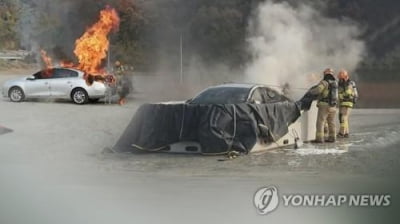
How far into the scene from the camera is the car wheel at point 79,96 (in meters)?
4.98

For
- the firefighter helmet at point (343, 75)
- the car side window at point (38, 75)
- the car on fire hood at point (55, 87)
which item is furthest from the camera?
the car on fire hood at point (55, 87)

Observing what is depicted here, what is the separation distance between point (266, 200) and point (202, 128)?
160 centimetres

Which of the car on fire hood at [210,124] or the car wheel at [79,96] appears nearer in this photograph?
the car on fire hood at [210,124]

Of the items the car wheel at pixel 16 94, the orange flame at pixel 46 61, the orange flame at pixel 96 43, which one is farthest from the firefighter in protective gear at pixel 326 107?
the car wheel at pixel 16 94

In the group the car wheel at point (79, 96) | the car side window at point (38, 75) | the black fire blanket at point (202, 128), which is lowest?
the black fire blanket at point (202, 128)

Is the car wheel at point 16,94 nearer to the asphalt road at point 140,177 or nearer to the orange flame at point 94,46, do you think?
the asphalt road at point 140,177

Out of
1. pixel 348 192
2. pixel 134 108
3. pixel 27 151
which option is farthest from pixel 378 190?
pixel 27 151

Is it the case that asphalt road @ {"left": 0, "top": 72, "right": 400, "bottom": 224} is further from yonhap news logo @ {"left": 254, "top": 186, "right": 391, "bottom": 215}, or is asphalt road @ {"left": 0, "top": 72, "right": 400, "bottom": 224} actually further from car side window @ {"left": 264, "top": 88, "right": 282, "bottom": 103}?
car side window @ {"left": 264, "top": 88, "right": 282, "bottom": 103}

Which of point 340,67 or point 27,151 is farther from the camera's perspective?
point 340,67

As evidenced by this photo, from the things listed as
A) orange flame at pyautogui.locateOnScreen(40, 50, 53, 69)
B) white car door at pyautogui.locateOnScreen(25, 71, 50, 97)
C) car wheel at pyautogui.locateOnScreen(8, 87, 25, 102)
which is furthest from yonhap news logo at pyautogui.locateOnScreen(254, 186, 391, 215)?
car wheel at pyautogui.locateOnScreen(8, 87, 25, 102)

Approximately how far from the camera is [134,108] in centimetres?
429

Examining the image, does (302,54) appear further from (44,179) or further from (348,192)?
(44,179)

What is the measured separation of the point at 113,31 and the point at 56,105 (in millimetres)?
1228

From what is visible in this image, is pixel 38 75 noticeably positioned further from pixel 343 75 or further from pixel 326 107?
pixel 326 107
